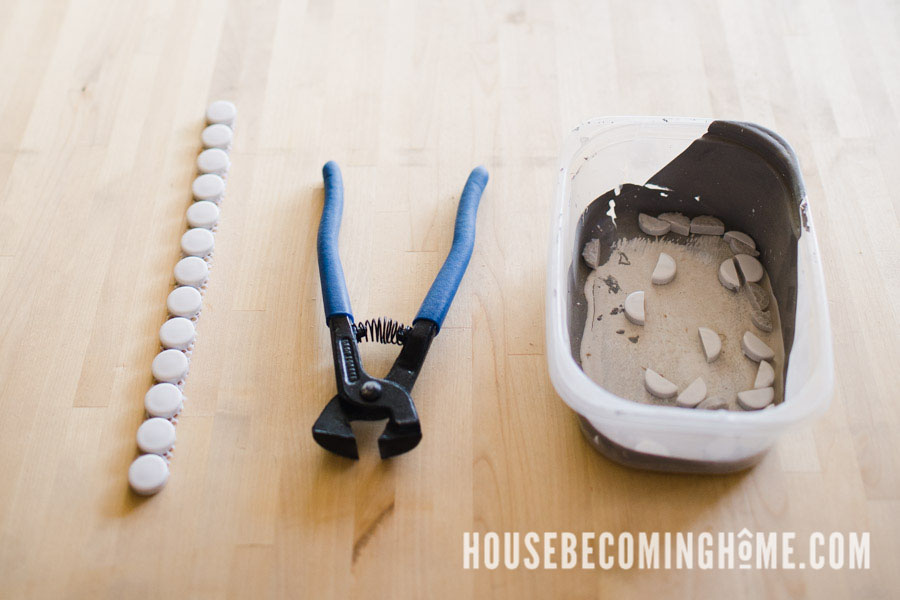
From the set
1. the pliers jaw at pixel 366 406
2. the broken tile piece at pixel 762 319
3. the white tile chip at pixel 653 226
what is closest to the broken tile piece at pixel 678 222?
the white tile chip at pixel 653 226

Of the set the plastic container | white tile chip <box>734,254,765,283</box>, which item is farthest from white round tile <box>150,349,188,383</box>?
white tile chip <box>734,254,765,283</box>

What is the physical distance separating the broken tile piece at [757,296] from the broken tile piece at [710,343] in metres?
0.06

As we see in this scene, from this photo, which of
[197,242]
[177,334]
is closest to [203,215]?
[197,242]

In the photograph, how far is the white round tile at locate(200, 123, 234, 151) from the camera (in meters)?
1.05

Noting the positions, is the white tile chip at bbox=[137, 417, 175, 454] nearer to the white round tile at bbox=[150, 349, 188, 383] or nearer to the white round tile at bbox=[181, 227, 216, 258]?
the white round tile at bbox=[150, 349, 188, 383]

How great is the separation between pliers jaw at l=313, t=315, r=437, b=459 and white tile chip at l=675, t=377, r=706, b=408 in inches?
10.7

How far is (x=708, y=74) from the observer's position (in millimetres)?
1118

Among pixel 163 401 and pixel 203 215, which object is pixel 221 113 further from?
pixel 163 401

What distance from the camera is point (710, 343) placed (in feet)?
2.83

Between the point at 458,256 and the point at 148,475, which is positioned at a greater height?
the point at 458,256

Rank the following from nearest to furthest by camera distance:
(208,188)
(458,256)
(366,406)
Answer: (366,406)
(458,256)
(208,188)

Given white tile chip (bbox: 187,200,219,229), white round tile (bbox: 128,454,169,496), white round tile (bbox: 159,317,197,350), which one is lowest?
white round tile (bbox: 128,454,169,496)

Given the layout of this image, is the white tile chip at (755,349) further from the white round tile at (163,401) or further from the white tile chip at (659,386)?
the white round tile at (163,401)

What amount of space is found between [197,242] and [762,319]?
0.65 meters
